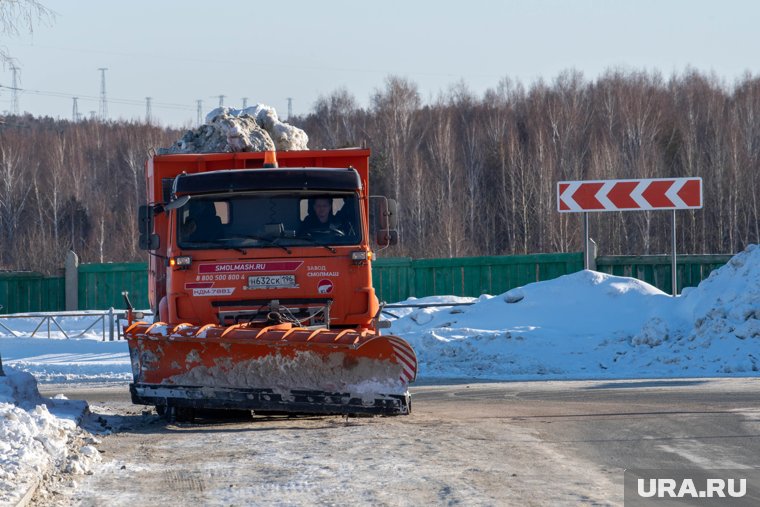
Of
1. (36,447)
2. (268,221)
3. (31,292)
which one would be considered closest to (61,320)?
(31,292)

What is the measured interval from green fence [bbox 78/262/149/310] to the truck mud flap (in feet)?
61.7

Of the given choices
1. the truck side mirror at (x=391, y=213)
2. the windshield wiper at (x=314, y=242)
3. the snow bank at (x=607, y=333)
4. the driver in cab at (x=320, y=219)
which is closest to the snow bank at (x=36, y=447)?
the windshield wiper at (x=314, y=242)

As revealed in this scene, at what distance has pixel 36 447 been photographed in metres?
8.38

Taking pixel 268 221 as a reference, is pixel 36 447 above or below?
below

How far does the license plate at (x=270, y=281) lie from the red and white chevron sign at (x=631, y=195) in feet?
38.8

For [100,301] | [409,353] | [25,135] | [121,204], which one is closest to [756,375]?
[409,353]

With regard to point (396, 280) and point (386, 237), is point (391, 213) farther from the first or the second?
point (396, 280)

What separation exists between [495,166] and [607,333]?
42.8 meters

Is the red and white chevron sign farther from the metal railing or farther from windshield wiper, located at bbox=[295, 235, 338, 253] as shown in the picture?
windshield wiper, located at bbox=[295, 235, 338, 253]

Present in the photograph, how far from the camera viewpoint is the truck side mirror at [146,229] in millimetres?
11992

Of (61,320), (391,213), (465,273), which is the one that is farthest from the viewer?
(61,320)

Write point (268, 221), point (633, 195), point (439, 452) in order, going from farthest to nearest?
point (633, 195) → point (268, 221) → point (439, 452)

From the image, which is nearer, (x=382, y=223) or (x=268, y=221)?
(x=268, y=221)

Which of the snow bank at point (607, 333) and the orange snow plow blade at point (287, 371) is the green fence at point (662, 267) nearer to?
the snow bank at point (607, 333)
